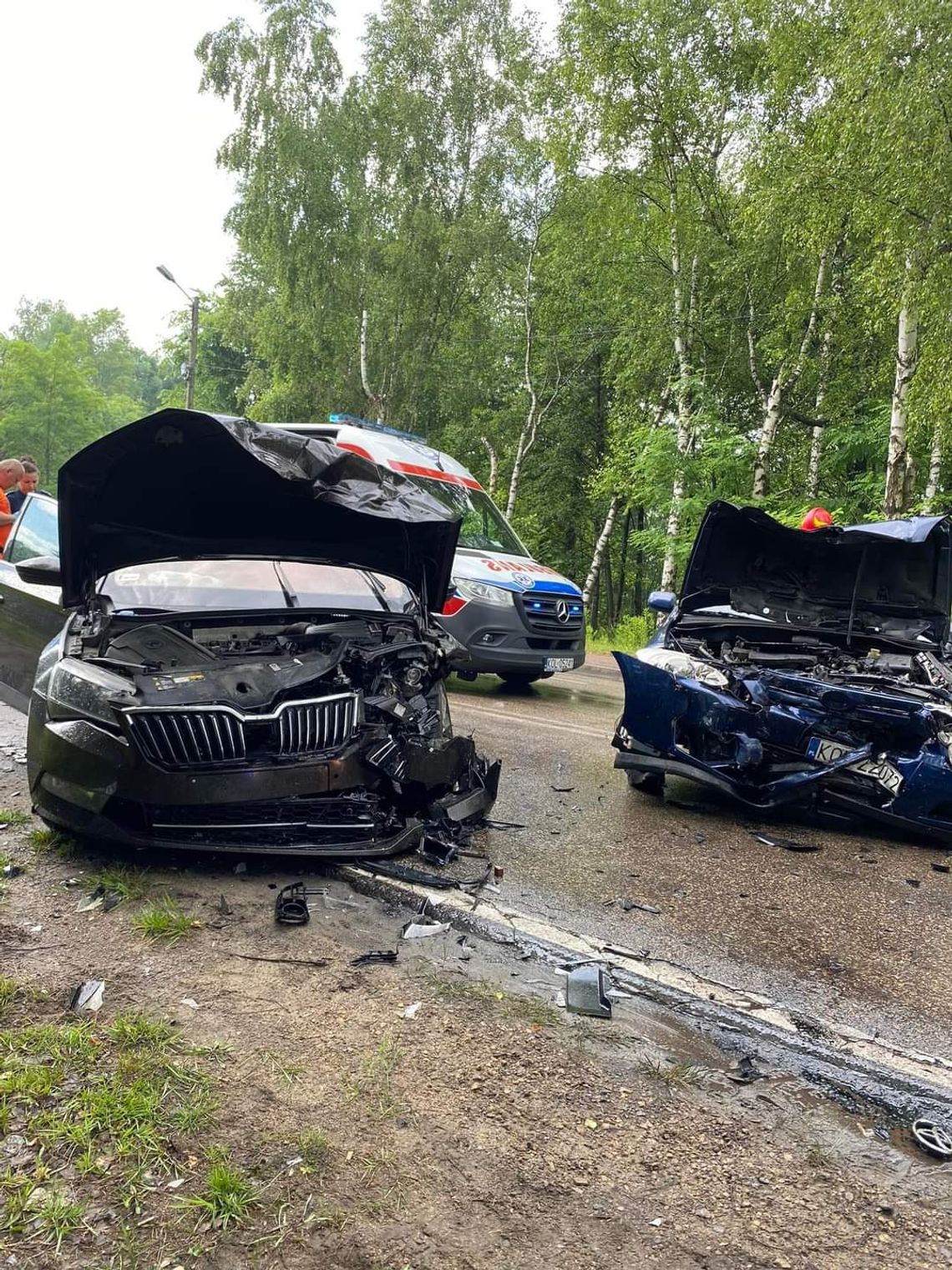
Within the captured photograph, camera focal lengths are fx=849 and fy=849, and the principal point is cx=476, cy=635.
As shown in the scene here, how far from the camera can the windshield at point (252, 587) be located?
14.2 feet

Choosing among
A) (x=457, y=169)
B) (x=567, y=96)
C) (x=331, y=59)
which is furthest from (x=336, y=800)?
(x=331, y=59)

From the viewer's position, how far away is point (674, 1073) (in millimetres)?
2432

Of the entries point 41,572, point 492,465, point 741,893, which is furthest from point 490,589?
point 492,465

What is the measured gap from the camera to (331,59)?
23.4 m

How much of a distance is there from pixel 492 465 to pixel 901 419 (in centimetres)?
1404

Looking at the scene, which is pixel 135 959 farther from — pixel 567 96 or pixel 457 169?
pixel 457 169

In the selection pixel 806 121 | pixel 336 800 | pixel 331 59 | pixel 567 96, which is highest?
pixel 331 59

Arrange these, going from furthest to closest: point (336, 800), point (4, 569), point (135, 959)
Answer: point (4, 569), point (336, 800), point (135, 959)

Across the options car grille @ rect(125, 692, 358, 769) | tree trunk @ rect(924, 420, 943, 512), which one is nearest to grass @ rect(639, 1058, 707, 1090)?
car grille @ rect(125, 692, 358, 769)

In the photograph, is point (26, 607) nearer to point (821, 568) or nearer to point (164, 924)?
point (164, 924)

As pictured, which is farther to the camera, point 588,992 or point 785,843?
point 785,843

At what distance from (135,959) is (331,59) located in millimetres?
26808

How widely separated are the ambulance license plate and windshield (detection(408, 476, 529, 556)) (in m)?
5.10

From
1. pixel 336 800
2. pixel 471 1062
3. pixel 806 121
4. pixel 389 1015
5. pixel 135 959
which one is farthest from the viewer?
pixel 806 121
